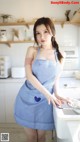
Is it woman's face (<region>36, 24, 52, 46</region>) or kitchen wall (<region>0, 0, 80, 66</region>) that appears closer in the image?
woman's face (<region>36, 24, 52, 46</region>)

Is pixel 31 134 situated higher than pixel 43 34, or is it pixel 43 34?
pixel 43 34

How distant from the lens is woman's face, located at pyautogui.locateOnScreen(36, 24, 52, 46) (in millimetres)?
1330

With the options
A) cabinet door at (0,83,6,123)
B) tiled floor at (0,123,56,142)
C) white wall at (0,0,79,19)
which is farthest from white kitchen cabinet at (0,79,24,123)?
white wall at (0,0,79,19)

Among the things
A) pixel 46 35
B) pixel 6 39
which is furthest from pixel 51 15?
pixel 46 35

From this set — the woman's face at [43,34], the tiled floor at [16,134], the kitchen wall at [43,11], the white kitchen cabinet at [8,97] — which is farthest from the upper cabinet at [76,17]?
the tiled floor at [16,134]

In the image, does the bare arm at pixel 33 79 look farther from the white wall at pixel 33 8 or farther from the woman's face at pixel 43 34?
the white wall at pixel 33 8

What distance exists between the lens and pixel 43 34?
52.4 inches

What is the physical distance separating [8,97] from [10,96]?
3 centimetres

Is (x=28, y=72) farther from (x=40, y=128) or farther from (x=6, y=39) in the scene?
(x=6, y=39)

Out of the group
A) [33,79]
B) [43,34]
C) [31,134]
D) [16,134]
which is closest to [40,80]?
[33,79]

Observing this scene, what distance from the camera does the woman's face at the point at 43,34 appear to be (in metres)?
1.33

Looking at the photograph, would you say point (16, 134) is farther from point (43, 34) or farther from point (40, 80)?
point (43, 34)

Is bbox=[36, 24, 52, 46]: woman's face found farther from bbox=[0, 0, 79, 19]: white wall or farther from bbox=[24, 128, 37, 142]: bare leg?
bbox=[0, 0, 79, 19]: white wall

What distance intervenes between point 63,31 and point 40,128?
80.3 inches
